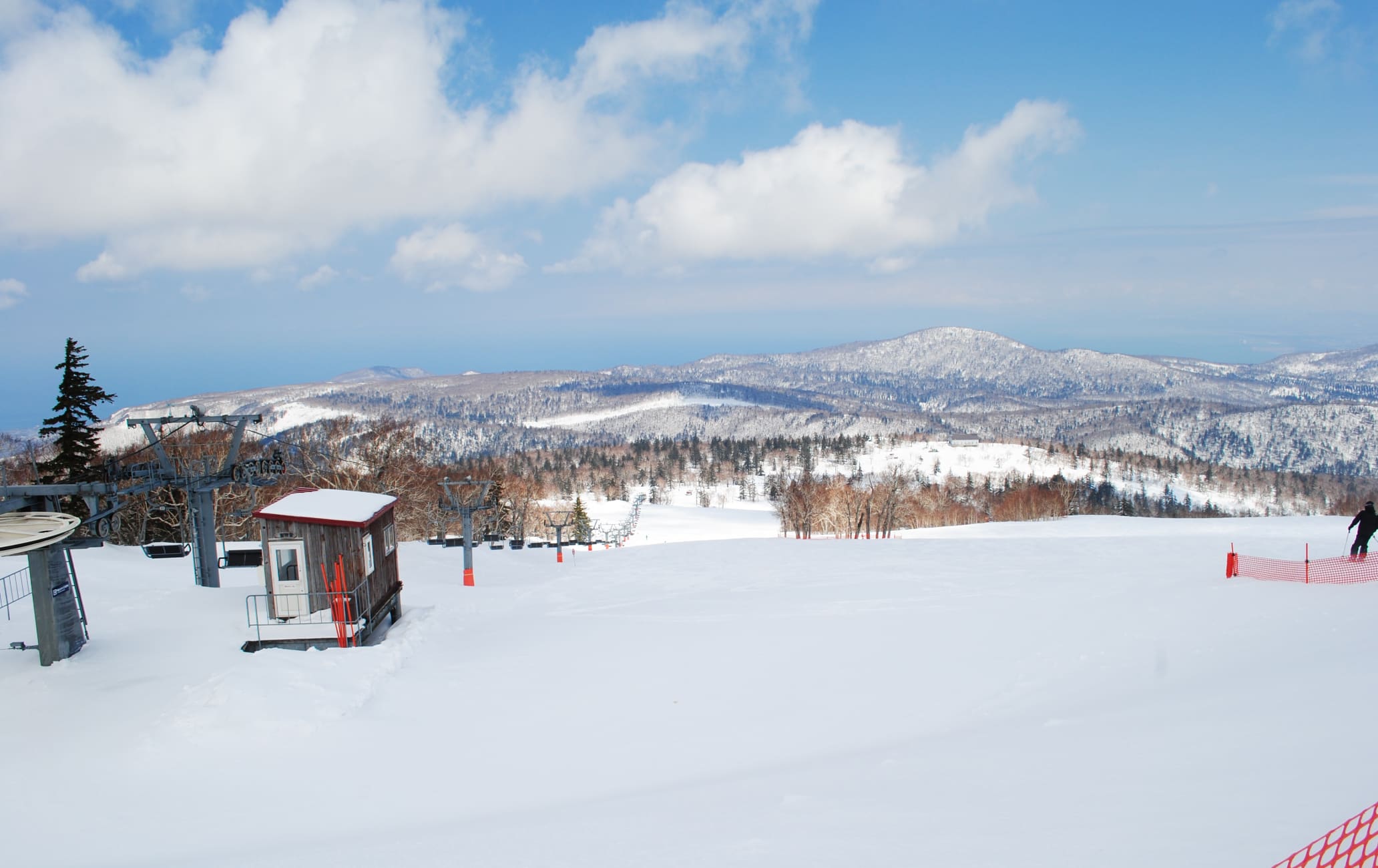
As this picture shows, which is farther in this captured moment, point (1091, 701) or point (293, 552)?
point (293, 552)

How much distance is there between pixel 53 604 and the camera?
11594 millimetres

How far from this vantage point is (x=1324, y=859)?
5234 millimetres

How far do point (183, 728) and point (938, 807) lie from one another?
32.6ft

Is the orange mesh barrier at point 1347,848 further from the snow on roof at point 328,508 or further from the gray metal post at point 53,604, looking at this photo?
the gray metal post at point 53,604

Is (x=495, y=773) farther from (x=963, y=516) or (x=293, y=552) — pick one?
(x=963, y=516)

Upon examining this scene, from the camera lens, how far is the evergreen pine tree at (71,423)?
3262cm

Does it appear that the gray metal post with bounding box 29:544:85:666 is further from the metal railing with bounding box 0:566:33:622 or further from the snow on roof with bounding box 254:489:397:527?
the metal railing with bounding box 0:566:33:622

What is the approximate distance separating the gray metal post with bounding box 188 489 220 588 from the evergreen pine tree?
2030 centimetres

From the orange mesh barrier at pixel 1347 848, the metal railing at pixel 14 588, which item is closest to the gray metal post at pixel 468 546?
the metal railing at pixel 14 588

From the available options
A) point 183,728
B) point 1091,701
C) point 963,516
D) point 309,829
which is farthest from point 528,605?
point 963,516

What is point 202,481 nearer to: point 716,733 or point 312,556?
point 312,556

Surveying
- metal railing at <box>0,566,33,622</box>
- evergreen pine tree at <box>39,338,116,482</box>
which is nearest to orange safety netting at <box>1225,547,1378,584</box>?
metal railing at <box>0,566,33,622</box>

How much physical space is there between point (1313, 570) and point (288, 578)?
2487cm

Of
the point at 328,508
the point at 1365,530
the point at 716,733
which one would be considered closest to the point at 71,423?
the point at 328,508
